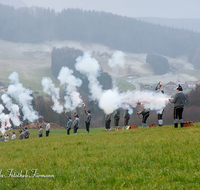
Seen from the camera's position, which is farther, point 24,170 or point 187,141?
point 187,141

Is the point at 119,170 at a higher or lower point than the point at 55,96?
higher

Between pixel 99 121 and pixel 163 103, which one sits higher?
pixel 163 103

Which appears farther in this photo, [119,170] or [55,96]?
[55,96]

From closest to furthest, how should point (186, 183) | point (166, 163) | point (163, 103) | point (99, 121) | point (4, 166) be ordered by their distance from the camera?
point (186, 183) → point (166, 163) → point (4, 166) → point (163, 103) → point (99, 121)

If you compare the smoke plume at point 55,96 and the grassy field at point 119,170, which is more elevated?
the grassy field at point 119,170

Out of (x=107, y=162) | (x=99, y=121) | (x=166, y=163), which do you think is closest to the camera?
(x=166, y=163)

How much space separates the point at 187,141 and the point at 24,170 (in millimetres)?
6063

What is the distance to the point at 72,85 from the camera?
48.8 meters

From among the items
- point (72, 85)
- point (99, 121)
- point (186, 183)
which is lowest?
point (99, 121)

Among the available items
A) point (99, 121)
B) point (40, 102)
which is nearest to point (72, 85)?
point (99, 121)

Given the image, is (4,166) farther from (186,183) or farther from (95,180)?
(186,183)

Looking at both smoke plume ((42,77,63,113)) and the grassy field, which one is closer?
the grassy field

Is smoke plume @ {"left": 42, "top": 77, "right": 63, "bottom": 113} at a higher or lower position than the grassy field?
lower

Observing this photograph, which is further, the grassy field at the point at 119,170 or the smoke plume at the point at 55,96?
the smoke plume at the point at 55,96
